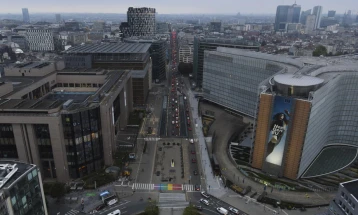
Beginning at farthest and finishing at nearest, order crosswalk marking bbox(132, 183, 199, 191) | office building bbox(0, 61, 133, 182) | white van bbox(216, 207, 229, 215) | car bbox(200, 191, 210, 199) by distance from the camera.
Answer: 1. crosswalk marking bbox(132, 183, 199, 191)
2. car bbox(200, 191, 210, 199)
3. office building bbox(0, 61, 133, 182)
4. white van bbox(216, 207, 229, 215)

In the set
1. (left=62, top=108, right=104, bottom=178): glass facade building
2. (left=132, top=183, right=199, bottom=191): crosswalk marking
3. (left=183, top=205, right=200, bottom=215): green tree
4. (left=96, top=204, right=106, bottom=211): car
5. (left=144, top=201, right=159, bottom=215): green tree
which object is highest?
(left=62, top=108, right=104, bottom=178): glass facade building

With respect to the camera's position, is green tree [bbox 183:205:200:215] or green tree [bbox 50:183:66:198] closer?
green tree [bbox 183:205:200:215]

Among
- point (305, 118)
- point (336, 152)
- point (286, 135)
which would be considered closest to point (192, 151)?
point (286, 135)

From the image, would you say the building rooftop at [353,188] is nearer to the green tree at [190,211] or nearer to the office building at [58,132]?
the green tree at [190,211]

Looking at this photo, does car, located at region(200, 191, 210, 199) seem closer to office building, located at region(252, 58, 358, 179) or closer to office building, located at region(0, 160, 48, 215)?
office building, located at region(252, 58, 358, 179)

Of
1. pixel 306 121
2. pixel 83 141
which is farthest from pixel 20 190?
pixel 306 121

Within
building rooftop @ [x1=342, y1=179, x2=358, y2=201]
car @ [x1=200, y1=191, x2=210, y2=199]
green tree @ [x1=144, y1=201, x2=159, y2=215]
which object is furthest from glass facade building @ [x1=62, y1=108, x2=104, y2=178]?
building rooftop @ [x1=342, y1=179, x2=358, y2=201]

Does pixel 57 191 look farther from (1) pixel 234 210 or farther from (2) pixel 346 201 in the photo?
(2) pixel 346 201
